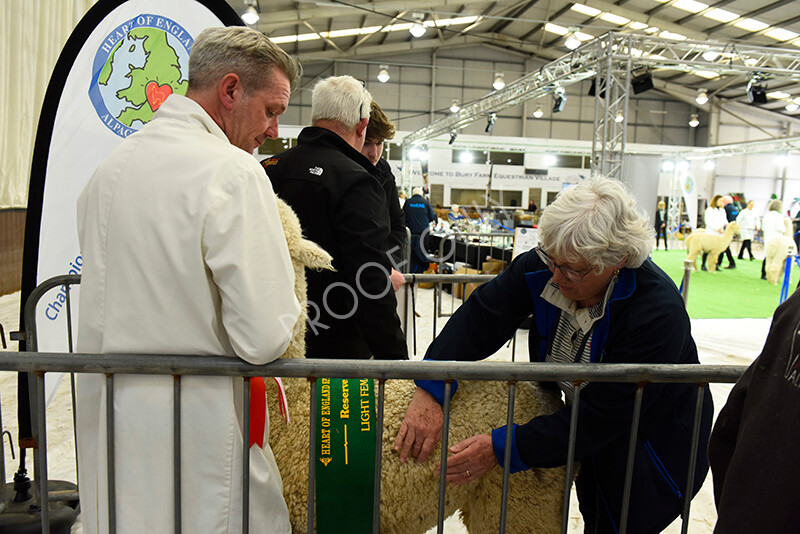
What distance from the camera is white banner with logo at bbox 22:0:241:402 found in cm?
213

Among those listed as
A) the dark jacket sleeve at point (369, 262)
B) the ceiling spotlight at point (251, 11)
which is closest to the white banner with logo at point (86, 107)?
the dark jacket sleeve at point (369, 262)

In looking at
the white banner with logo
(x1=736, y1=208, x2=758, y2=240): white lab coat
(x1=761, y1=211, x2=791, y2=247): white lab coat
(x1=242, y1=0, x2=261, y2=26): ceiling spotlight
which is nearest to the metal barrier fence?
the white banner with logo

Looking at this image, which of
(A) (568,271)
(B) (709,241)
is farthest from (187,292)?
(B) (709,241)

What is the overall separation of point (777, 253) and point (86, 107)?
1270 cm

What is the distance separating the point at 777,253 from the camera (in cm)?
1101

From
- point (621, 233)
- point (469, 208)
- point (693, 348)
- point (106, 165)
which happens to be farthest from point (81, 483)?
point (469, 208)

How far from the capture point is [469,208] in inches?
745

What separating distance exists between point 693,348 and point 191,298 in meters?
1.48

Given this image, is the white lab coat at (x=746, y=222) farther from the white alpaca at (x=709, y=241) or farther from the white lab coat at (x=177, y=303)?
the white lab coat at (x=177, y=303)

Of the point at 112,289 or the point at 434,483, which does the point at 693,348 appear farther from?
the point at 112,289

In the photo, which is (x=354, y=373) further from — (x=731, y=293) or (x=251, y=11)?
(x=251, y=11)

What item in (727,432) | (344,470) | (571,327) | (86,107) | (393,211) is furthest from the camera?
(393,211)

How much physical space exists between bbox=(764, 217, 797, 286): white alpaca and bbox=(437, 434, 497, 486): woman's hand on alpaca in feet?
38.7

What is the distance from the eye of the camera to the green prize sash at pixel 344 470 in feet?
4.75
